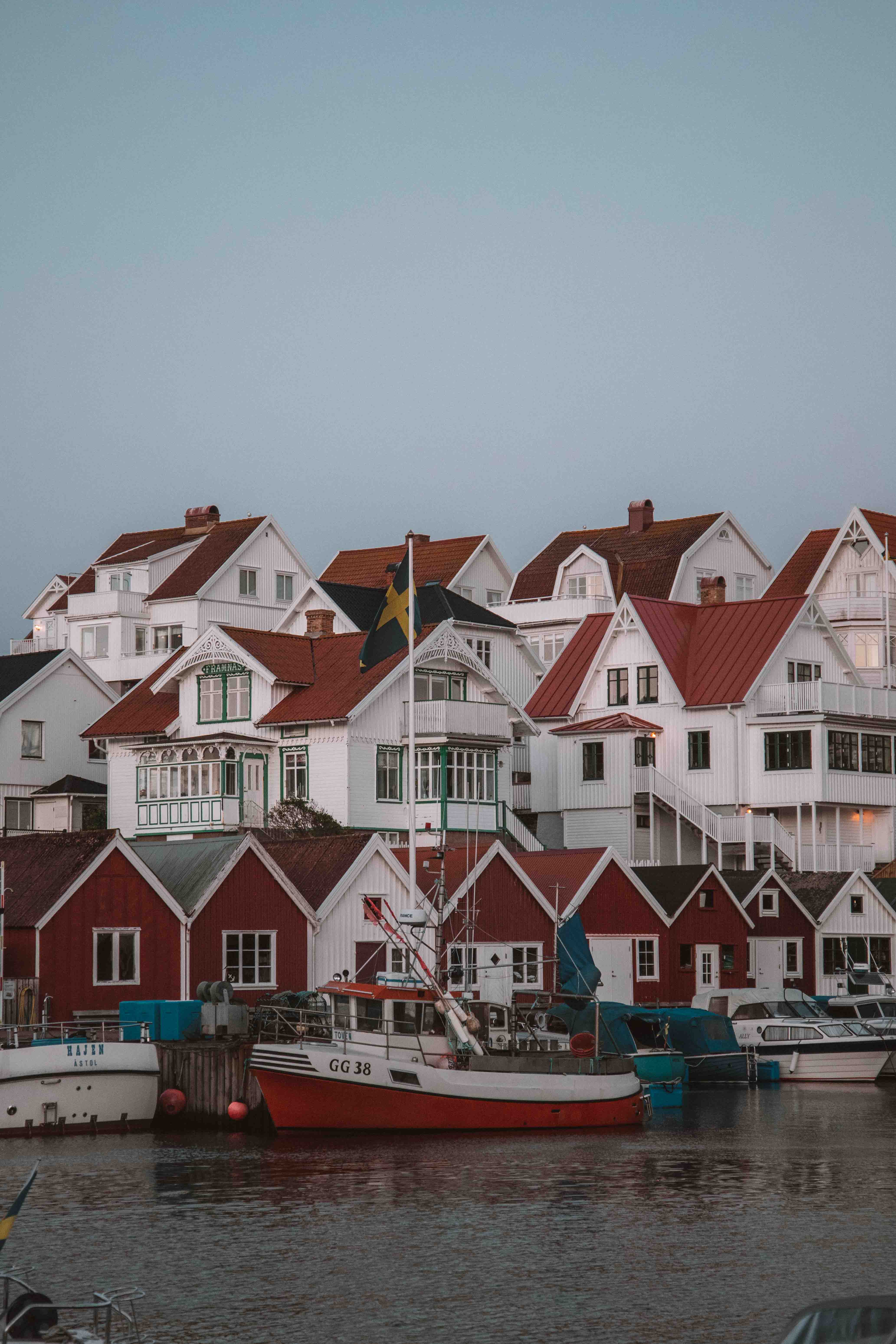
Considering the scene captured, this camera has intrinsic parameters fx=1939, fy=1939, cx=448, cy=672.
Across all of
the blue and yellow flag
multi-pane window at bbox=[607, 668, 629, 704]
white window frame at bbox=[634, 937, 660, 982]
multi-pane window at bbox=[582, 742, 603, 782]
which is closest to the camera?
the blue and yellow flag

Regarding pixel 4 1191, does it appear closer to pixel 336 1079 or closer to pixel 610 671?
pixel 336 1079

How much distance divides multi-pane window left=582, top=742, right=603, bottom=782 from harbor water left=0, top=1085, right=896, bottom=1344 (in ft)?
114

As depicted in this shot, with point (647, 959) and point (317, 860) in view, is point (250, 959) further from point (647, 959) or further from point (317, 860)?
point (647, 959)

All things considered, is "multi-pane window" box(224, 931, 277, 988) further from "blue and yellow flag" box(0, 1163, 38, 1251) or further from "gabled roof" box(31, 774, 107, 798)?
"blue and yellow flag" box(0, 1163, 38, 1251)

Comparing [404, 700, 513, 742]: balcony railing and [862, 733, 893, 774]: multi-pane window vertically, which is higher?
[404, 700, 513, 742]: balcony railing

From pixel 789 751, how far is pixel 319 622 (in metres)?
19.3

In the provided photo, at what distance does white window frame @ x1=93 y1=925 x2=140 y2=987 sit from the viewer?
1837 inches

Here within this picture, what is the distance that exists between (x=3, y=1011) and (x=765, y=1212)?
21765 millimetres

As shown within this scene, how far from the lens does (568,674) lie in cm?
8094

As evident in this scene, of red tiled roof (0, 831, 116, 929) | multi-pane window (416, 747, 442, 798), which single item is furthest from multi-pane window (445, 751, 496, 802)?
red tiled roof (0, 831, 116, 929)

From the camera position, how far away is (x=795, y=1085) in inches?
2094

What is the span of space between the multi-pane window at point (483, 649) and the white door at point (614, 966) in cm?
2435

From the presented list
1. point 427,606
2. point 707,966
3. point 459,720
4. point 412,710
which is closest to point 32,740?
point 427,606

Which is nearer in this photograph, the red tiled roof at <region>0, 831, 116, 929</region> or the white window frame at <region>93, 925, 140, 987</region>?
the red tiled roof at <region>0, 831, 116, 929</region>
